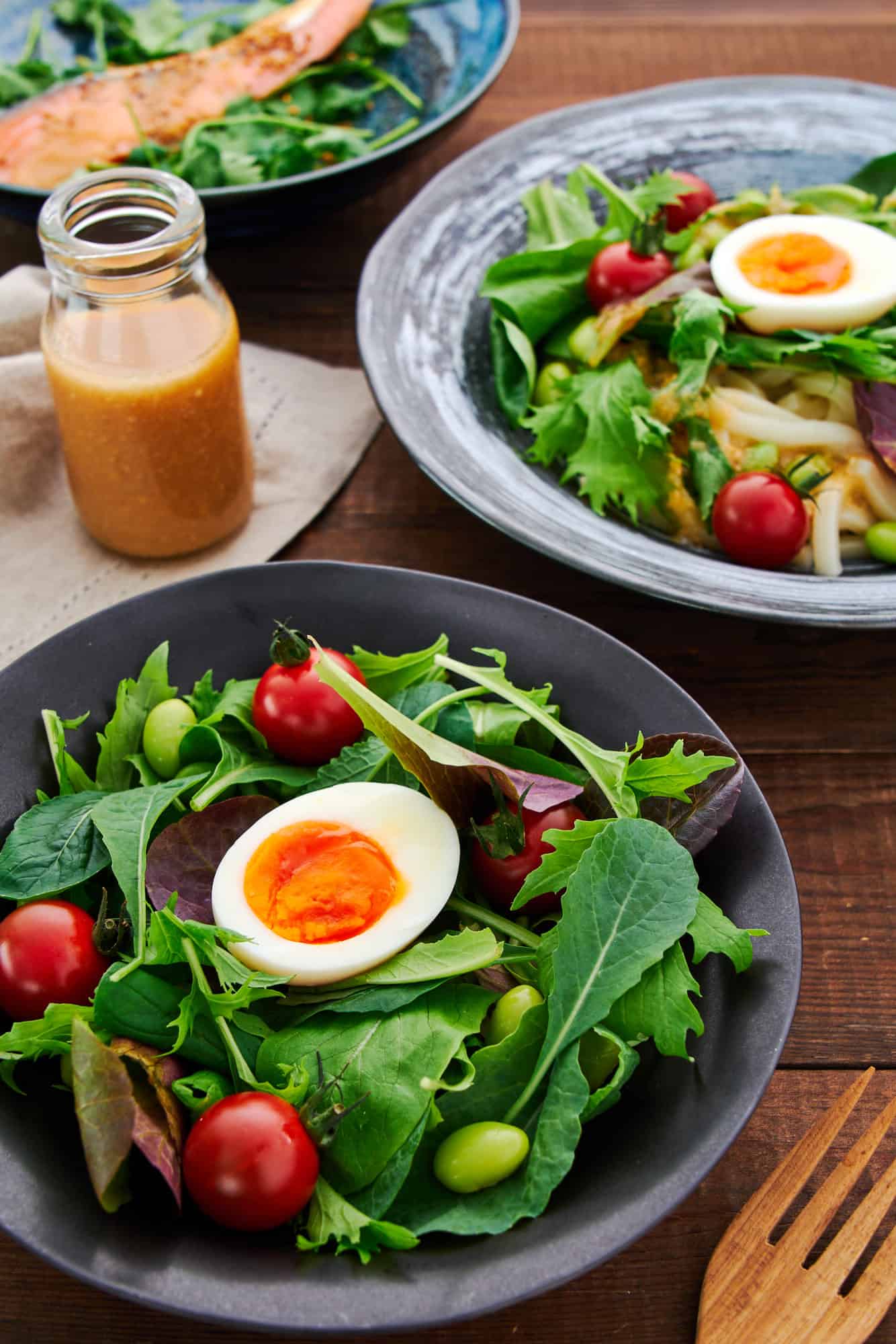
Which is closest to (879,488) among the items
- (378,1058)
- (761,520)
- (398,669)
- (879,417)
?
(879,417)

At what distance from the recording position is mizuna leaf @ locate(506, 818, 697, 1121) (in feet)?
3.56

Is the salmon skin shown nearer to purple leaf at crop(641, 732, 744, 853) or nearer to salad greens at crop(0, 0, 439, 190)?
salad greens at crop(0, 0, 439, 190)

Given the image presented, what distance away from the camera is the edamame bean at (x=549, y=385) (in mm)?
2041

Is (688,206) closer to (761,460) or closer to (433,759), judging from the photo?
(761,460)

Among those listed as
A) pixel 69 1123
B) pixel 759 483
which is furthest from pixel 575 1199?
pixel 759 483

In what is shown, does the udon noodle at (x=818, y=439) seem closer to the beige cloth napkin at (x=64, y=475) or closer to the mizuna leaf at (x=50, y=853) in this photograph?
the beige cloth napkin at (x=64, y=475)

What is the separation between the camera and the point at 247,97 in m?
2.48

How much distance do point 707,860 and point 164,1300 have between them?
2.13 feet

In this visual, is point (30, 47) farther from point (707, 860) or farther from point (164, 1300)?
point (164, 1300)

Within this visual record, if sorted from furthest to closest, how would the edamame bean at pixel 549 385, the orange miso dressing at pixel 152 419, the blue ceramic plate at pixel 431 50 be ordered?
the blue ceramic plate at pixel 431 50
the edamame bean at pixel 549 385
the orange miso dressing at pixel 152 419

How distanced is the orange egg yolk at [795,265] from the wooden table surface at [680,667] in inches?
24.3

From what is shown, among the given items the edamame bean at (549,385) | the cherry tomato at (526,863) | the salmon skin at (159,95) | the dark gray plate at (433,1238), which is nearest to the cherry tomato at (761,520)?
the edamame bean at (549,385)

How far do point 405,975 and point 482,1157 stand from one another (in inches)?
7.0

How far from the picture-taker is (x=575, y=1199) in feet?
3.35
